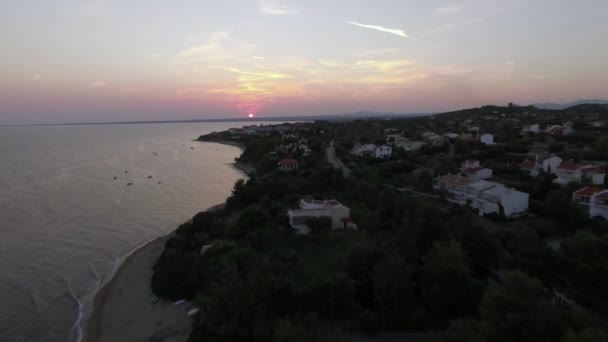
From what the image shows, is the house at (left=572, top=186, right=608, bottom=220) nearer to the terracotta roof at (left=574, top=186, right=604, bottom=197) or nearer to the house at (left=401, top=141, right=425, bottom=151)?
the terracotta roof at (left=574, top=186, right=604, bottom=197)

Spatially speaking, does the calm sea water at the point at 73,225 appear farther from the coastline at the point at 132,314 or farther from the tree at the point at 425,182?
the tree at the point at 425,182

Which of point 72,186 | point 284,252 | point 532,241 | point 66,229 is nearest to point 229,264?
point 284,252

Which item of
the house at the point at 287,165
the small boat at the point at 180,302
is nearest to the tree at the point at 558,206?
the small boat at the point at 180,302

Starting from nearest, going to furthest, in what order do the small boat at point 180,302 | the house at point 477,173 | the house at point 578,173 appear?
the small boat at point 180,302 → the house at point 578,173 → the house at point 477,173

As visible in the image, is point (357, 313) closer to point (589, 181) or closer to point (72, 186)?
point (589, 181)

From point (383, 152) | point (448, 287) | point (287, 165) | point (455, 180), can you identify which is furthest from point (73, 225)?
point (383, 152)

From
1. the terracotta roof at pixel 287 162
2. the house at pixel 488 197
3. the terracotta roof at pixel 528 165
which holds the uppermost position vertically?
the terracotta roof at pixel 528 165
